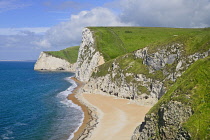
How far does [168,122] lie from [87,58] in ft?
303

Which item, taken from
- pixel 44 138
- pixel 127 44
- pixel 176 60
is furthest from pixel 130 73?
pixel 127 44

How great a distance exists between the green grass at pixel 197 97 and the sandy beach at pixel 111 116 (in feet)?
47.9

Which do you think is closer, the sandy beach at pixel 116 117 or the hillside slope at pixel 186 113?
the hillside slope at pixel 186 113

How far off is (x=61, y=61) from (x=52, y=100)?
406 feet

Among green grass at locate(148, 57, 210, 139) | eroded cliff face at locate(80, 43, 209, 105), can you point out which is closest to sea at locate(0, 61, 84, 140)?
eroded cliff face at locate(80, 43, 209, 105)

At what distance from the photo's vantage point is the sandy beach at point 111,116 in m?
40.2

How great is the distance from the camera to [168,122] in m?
25.2

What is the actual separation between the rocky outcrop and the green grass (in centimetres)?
65

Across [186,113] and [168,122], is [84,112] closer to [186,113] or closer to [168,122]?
[168,122]

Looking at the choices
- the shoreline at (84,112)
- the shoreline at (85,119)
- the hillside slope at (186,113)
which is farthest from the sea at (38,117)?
the hillside slope at (186,113)

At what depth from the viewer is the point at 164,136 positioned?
25.3 m

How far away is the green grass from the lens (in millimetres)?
22487

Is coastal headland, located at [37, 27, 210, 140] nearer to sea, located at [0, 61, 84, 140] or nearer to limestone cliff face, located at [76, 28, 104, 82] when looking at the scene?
limestone cliff face, located at [76, 28, 104, 82]

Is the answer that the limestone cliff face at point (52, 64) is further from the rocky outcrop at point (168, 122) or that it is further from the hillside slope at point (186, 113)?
the hillside slope at point (186, 113)
